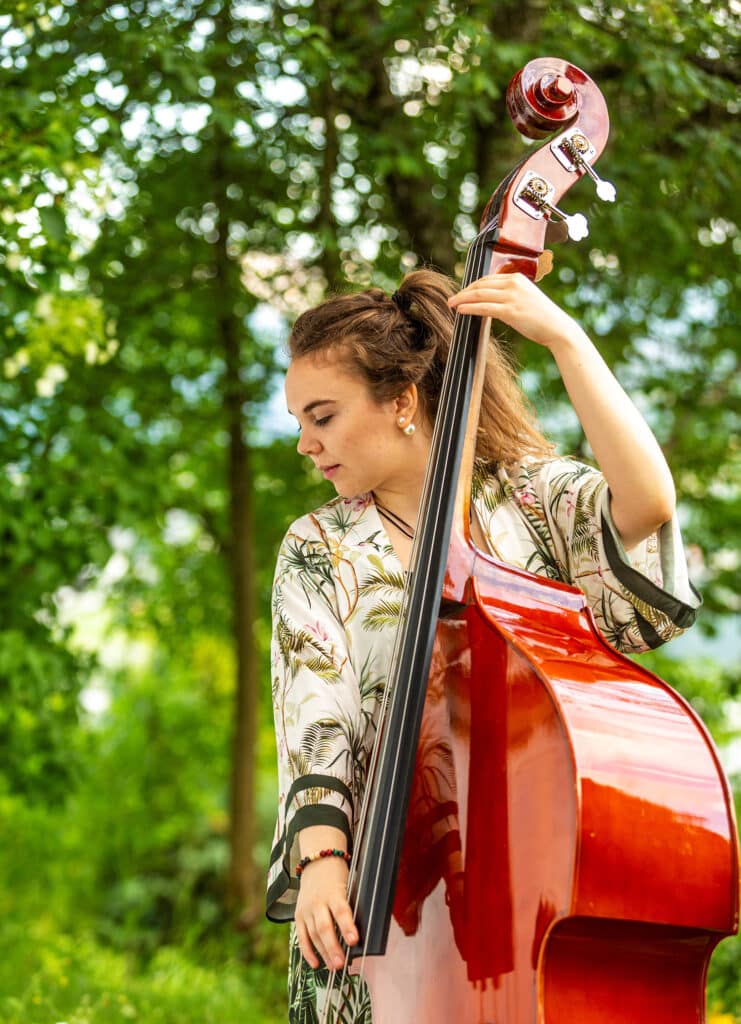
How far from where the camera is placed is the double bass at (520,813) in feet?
4.61

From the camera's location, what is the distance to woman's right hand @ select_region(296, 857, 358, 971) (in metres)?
1.53

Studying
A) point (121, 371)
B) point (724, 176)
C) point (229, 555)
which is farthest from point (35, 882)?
point (724, 176)

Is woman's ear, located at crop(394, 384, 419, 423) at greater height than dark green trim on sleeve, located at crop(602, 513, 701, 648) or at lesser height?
greater

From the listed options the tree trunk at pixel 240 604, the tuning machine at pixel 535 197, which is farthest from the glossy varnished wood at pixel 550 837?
the tree trunk at pixel 240 604

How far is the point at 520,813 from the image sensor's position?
4.80ft

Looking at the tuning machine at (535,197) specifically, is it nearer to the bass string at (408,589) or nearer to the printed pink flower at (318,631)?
the bass string at (408,589)

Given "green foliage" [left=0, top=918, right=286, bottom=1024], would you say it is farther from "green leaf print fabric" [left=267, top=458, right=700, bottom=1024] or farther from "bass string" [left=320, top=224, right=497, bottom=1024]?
"green leaf print fabric" [left=267, top=458, right=700, bottom=1024]

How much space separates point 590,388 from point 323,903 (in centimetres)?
78

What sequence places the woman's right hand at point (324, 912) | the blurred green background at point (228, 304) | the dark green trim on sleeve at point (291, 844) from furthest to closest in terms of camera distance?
the blurred green background at point (228, 304)
the dark green trim on sleeve at point (291, 844)
the woman's right hand at point (324, 912)

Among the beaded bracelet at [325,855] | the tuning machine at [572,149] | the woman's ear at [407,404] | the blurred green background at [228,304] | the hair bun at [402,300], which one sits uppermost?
the blurred green background at [228,304]

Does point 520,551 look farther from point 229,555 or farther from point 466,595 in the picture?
point 229,555

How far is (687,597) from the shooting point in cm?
174

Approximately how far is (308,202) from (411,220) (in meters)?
0.65

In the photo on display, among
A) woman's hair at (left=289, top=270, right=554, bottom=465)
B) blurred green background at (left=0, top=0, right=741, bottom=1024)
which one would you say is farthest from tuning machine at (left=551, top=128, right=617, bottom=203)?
blurred green background at (left=0, top=0, right=741, bottom=1024)
